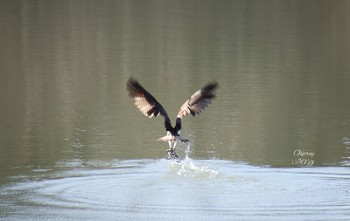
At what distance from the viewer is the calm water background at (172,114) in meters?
14.1

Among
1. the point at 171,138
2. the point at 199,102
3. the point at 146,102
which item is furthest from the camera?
the point at 199,102

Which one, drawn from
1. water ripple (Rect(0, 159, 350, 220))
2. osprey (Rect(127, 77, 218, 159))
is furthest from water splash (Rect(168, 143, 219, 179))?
osprey (Rect(127, 77, 218, 159))

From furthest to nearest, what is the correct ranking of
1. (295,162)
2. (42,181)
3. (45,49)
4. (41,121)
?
1. (45,49)
2. (41,121)
3. (295,162)
4. (42,181)

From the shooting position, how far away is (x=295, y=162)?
674 inches

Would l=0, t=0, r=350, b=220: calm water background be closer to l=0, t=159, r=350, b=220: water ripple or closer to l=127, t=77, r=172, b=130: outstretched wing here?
l=0, t=159, r=350, b=220: water ripple

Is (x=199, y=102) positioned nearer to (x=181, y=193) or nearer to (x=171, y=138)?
(x=171, y=138)

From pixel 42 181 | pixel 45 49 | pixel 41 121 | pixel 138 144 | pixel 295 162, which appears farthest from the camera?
pixel 45 49

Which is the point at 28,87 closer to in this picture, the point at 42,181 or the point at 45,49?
the point at 45,49

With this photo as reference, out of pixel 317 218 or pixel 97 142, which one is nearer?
pixel 317 218

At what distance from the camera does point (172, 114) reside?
2162cm

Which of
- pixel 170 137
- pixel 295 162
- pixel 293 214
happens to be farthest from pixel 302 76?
pixel 293 214

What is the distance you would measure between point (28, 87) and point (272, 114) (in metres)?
6.41

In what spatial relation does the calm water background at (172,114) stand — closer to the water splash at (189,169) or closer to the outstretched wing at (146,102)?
the water splash at (189,169)

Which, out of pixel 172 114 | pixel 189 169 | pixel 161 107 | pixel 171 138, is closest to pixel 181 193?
pixel 171 138
